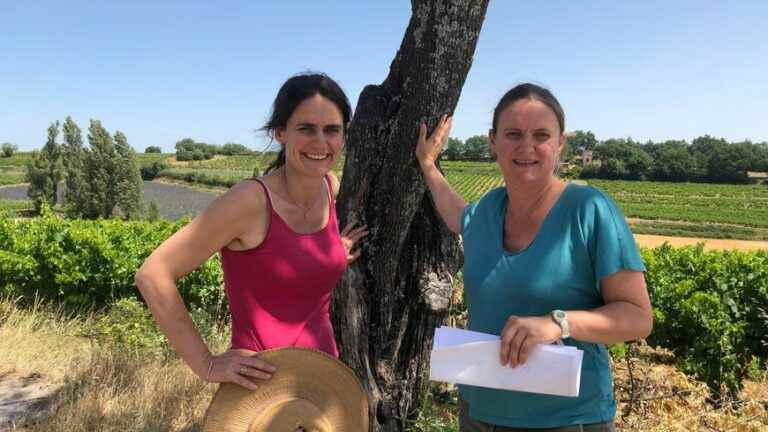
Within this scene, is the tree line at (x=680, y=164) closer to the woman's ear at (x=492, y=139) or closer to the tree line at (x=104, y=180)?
the tree line at (x=104, y=180)

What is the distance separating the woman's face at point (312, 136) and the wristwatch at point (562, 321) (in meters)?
1.08

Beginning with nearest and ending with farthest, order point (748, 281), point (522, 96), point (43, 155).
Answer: point (522, 96) → point (748, 281) → point (43, 155)

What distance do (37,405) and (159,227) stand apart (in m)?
6.19

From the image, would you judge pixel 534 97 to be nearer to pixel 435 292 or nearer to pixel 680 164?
pixel 435 292

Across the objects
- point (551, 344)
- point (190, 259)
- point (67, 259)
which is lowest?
point (67, 259)

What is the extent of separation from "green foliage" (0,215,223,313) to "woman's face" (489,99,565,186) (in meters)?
6.95

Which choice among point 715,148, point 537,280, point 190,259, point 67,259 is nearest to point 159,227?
point 67,259

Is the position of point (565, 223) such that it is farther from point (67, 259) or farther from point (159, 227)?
point (159, 227)

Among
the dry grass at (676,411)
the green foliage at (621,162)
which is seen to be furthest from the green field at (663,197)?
the dry grass at (676,411)

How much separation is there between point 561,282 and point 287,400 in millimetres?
1013

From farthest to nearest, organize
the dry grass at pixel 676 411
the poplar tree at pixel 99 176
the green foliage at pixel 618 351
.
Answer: the poplar tree at pixel 99 176
the green foliage at pixel 618 351
the dry grass at pixel 676 411

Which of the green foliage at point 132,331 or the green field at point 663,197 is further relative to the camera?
the green field at point 663,197

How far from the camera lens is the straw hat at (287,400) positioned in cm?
195

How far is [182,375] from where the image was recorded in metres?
4.68
